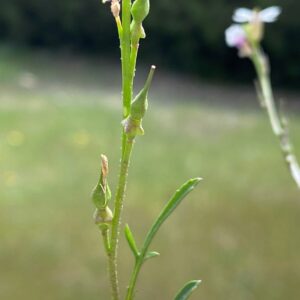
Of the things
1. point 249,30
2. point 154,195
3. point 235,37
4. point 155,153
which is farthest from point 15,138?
point 249,30

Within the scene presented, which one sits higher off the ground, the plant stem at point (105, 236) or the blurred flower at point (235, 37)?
the blurred flower at point (235, 37)

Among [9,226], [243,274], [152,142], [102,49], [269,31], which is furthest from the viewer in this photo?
[102,49]

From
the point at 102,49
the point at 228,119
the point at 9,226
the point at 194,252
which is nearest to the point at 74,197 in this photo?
the point at 9,226

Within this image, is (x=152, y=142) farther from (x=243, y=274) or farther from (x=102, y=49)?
(x=102, y=49)

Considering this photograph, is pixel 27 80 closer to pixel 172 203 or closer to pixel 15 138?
pixel 15 138

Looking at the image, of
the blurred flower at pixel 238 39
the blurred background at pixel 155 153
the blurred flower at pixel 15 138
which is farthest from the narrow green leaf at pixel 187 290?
the blurred flower at pixel 15 138

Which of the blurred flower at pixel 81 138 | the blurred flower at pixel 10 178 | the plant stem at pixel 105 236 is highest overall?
the blurred flower at pixel 81 138

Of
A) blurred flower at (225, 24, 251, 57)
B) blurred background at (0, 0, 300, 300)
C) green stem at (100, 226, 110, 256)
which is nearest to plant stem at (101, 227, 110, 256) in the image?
green stem at (100, 226, 110, 256)

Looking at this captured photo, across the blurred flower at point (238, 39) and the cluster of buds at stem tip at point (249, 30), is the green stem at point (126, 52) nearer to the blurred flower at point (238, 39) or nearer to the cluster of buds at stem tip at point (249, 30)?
the cluster of buds at stem tip at point (249, 30)
